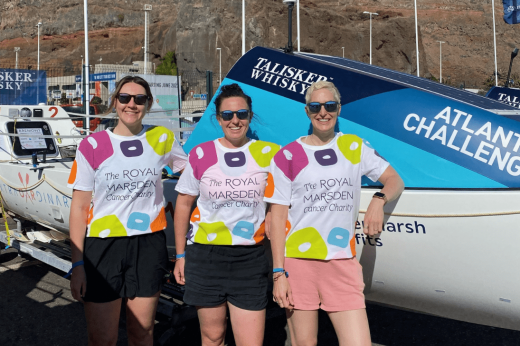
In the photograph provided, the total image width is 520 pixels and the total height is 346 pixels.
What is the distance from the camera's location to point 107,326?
8.88 feet

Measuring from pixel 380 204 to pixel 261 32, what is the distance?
5649 centimetres

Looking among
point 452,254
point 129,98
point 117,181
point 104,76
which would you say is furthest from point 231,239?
point 104,76

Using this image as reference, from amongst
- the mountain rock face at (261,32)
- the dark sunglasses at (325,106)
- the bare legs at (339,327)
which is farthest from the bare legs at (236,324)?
the mountain rock face at (261,32)

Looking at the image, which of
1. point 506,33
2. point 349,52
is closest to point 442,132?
point 349,52

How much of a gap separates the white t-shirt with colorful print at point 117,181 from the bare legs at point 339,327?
90cm

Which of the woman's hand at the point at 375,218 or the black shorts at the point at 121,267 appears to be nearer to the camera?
the woman's hand at the point at 375,218

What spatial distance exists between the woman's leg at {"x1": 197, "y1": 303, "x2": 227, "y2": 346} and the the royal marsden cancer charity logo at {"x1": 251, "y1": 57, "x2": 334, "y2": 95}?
1.64 metres

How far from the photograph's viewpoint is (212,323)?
2.62 m

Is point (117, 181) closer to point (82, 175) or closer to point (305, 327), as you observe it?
point (82, 175)

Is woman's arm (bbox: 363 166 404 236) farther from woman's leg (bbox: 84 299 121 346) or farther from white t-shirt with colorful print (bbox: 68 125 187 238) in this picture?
woman's leg (bbox: 84 299 121 346)

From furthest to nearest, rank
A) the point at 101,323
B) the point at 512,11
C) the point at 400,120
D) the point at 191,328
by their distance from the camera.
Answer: the point at 512,11
the point at 191,328
the point at 400,120
the point at 101,323

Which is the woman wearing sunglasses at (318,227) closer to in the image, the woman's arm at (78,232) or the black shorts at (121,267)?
the black shorts at (121,267)

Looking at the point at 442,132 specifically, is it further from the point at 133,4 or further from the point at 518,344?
the point at 133,4

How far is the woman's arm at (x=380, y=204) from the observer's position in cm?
254
